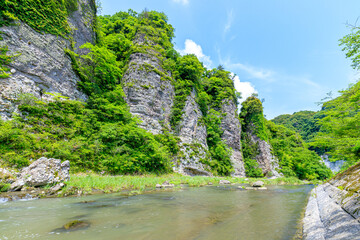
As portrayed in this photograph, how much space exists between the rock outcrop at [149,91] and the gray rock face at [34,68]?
22.2ft

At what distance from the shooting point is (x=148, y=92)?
2273 cm

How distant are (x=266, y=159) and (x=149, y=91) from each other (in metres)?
29.6

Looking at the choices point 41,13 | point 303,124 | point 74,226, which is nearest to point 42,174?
point 74,226

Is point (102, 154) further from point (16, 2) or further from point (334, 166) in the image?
point (334, 166)

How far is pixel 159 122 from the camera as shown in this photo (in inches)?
887

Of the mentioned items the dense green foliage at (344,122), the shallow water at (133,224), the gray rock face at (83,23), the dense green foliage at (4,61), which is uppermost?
the gray rock face at (83,23)

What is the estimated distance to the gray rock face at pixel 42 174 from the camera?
7.10 m

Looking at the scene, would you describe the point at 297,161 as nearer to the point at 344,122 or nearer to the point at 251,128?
the point at 251,128

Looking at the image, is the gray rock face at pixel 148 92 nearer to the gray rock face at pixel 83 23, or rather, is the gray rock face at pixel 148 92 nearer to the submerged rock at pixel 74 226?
the gray rock face at pixel 83 23

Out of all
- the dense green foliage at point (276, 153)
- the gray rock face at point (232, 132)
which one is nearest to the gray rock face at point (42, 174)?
the gray rock face at point (232, 132)

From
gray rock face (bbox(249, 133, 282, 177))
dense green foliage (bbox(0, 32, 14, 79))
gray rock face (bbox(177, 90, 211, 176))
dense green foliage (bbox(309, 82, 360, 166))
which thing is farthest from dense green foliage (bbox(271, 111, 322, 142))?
dense green foliage (bbox(0, 32, 14, 79))

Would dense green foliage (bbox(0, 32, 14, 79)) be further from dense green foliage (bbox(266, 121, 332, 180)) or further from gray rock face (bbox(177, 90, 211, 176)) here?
dense green foliage (bbox(266, 121, 332, 180))

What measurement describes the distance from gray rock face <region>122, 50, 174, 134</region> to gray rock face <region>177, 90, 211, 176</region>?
3.07 meters

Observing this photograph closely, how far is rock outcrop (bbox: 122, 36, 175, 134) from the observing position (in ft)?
70.2
